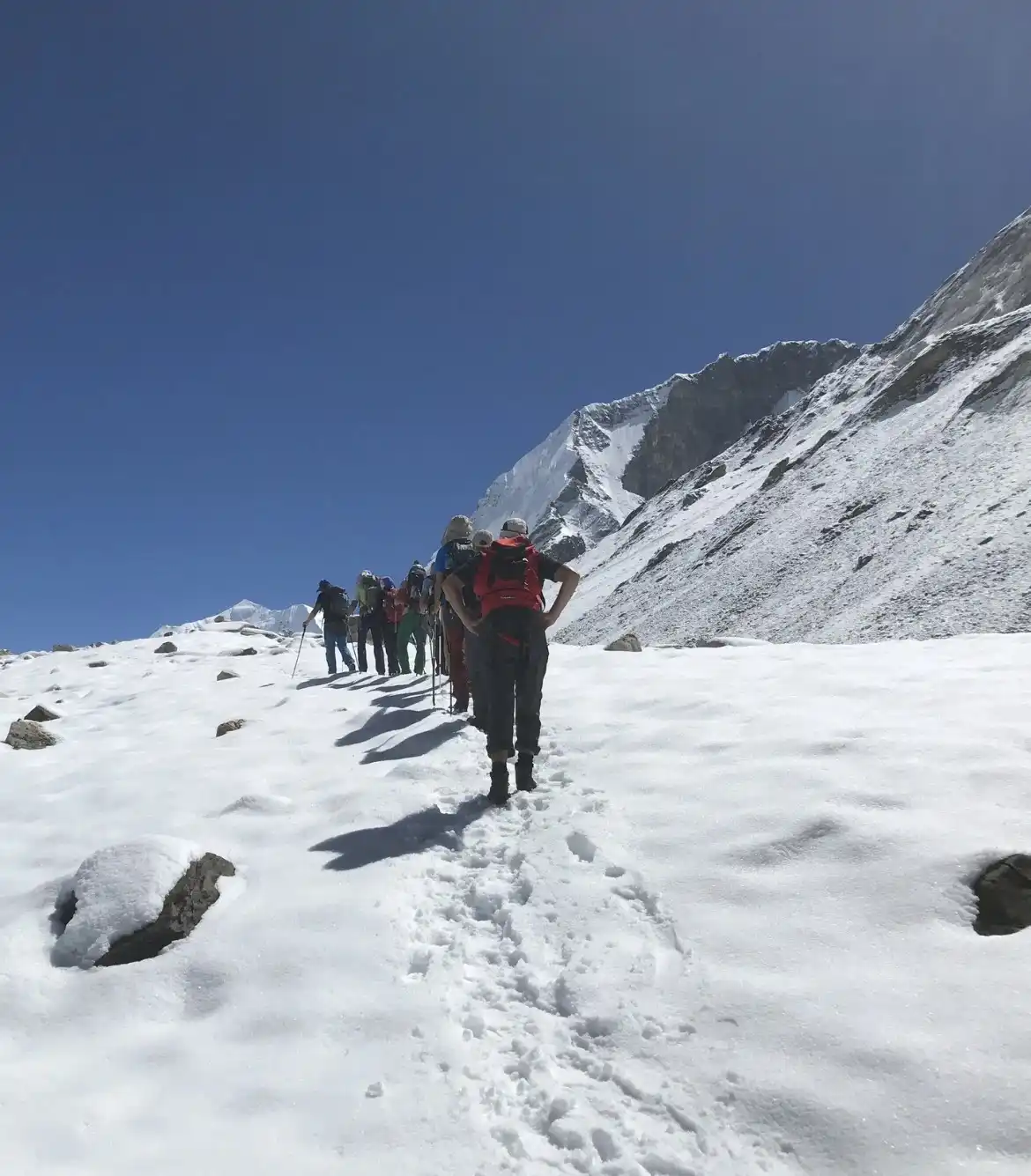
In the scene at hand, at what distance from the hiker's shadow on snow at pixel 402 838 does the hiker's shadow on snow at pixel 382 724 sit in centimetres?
300

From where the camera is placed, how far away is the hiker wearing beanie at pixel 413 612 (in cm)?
1352

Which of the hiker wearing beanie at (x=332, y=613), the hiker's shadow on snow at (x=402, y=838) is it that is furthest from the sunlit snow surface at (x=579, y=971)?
the hiker wearing beanie at (x=332, y=613)

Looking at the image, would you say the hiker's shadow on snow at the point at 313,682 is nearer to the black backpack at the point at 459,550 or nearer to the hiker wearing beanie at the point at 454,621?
the hiker wearing beanie at the point at 454,621

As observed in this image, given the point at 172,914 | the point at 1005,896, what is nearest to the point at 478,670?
the point at 172,914

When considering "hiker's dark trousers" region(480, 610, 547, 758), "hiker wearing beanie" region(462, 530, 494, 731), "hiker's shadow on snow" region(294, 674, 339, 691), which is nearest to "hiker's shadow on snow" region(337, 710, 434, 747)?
"hiker wearing beanie" region(462, 530, 494, 731)

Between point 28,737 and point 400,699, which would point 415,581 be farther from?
point 28,737

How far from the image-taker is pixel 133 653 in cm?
2600

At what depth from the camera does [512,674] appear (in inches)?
257

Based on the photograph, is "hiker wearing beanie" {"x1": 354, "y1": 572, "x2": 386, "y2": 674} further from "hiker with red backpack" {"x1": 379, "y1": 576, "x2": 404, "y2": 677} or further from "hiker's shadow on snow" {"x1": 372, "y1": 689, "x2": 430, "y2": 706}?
"hiker's shadow on snow" {"x1": 372, "y1": 689, "x2": 430, "y2": 706}

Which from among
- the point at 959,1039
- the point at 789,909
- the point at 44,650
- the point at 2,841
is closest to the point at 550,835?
the point at 789,909

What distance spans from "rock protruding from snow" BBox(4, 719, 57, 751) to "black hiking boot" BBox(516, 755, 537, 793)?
708cm

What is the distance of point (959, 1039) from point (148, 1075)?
3597 millimetres

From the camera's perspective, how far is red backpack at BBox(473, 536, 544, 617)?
6.45 metres

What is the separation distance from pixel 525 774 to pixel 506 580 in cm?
178
